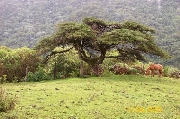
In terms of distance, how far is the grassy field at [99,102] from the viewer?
1499 cm

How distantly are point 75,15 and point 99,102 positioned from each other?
8996cm

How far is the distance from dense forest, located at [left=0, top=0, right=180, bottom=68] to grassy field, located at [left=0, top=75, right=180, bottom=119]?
6050 cm

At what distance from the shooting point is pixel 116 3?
12769cm

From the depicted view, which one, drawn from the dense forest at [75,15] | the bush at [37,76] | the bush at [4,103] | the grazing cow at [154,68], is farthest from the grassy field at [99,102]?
the dense forest at [75,15]

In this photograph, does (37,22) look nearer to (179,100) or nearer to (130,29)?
(130,29)

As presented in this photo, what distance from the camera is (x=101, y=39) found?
30203 millimetres

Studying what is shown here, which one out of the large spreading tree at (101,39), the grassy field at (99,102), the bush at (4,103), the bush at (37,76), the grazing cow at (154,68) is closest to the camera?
the bush at (4,103)

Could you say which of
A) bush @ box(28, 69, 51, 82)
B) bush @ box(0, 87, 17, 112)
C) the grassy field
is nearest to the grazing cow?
the grassy field

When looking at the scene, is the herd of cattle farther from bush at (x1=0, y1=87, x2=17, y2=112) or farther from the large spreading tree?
bush at (x1=0, y1=87, x2=17, y2=112)

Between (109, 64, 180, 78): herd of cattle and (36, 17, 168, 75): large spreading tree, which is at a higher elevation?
(36, 17, 168, 75): large spreading tree

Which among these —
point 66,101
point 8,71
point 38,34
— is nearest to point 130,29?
point 8,71

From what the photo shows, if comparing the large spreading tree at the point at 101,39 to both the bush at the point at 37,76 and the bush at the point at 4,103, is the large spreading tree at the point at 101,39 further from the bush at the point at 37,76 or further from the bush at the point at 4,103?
the bush at the point at 4,103

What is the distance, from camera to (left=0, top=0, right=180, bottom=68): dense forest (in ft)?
311

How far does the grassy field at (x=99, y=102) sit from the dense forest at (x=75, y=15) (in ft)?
198
